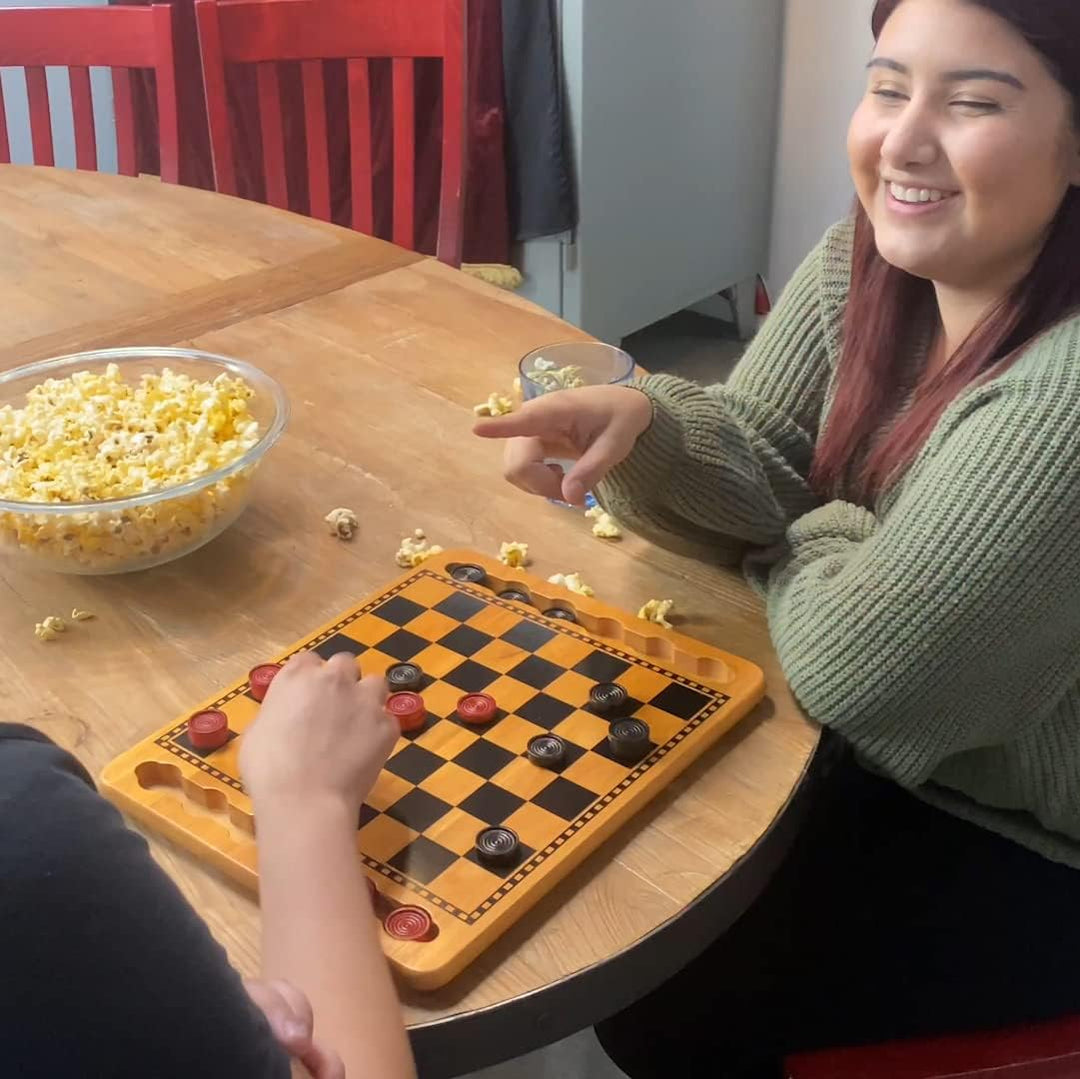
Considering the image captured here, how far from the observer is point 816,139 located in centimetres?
302

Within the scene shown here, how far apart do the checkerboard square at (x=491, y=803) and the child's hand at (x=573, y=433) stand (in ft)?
0.85

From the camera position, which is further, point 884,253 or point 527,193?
point 527,193

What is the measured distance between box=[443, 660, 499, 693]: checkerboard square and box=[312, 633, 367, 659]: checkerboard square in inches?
2.8

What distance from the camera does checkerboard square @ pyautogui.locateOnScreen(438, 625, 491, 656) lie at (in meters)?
0.87

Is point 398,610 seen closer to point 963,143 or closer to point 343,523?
point 343,523

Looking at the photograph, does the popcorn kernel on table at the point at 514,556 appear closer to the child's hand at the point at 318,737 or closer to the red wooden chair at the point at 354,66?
the child's hand at the point at 318,737

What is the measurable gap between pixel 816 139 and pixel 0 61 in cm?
186

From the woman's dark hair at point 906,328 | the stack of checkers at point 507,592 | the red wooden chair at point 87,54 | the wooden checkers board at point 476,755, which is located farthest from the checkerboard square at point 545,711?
the red wooden chair at point 87,54

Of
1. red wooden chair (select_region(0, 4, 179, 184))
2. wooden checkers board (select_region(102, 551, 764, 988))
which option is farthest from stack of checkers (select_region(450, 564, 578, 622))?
red wooden chair (select_region(0, 4, 179, 184))

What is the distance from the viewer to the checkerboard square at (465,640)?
Answer: 87 centimetres

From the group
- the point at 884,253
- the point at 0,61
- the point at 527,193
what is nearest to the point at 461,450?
the point at 884,253

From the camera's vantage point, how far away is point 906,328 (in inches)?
41.9

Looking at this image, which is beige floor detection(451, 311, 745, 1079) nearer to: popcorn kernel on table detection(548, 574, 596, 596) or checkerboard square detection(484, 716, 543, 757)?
popcorn kernel on table detection(548, 574, 596, 596)

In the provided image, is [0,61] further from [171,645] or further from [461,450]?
[171,645]
